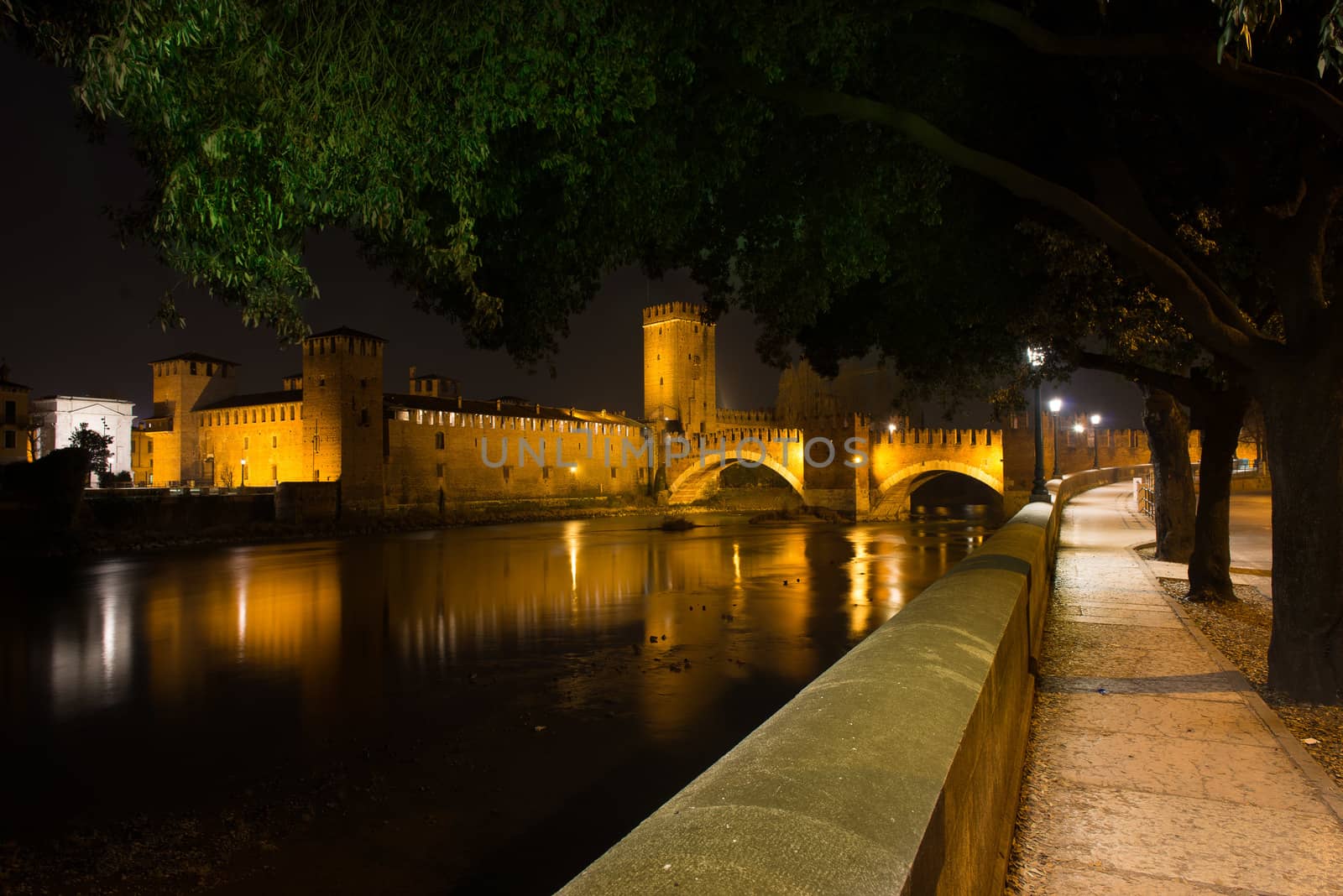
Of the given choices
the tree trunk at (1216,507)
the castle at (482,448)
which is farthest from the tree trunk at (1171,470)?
the castle at (482,448)

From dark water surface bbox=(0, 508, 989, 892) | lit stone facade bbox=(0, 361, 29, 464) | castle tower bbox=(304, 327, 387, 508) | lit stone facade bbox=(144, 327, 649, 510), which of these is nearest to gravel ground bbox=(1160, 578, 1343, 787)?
dark water surface bbox=(0, 508, 989, 892)

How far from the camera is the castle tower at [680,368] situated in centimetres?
7231

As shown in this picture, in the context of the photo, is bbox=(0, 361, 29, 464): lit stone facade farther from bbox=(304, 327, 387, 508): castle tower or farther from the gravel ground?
the gravel ground

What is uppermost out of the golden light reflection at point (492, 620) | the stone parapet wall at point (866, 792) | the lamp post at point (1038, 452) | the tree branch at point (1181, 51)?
the tree branch at point (1181, 51)

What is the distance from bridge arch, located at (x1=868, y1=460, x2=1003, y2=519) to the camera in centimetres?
4353

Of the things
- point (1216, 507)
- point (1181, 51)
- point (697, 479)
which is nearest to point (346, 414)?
point (697, 479)

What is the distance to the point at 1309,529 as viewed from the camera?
532 centimetres

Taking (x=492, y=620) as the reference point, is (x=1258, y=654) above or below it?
above

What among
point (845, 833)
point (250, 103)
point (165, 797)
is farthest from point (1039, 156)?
point (165, 797)

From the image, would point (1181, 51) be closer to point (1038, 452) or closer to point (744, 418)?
point (1038, 452)

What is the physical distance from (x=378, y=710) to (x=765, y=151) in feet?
30.2

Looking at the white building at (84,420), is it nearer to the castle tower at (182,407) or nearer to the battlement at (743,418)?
the castle tower at (182,407)

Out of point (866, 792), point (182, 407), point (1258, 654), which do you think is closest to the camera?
point (866, 792)

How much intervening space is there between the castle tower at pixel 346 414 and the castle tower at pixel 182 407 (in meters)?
14.2
